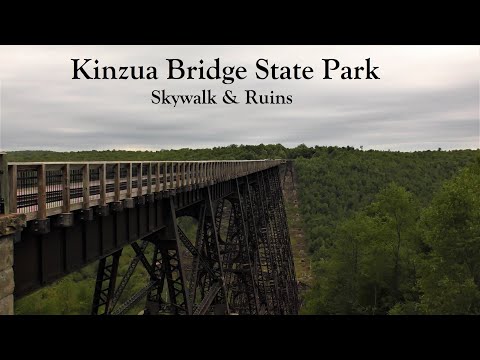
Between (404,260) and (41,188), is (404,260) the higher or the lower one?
the lower one

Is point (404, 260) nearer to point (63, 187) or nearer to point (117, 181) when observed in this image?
point (117, 181)

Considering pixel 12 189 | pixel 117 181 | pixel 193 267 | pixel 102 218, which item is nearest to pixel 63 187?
pixel 12 189

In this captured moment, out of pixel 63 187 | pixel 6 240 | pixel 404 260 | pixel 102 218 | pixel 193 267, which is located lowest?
pixel 404 260

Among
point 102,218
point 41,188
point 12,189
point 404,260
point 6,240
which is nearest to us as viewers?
point 6,240

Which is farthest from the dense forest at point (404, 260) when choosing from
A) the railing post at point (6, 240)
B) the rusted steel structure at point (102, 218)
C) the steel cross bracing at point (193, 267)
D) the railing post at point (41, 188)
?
the railing post at point (6, 240)

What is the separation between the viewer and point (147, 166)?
11602 millimetres

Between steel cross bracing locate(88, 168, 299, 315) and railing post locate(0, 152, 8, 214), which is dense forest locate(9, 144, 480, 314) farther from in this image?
railing post locate(0, 152, 8, 214)

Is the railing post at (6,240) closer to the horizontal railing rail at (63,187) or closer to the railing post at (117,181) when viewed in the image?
the horizontal railing rail at (63,187)

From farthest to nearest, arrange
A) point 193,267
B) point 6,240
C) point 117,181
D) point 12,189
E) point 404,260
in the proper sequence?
point 404,260 < point 193,267 < point 117,181 < point 12,189 < point 6,240

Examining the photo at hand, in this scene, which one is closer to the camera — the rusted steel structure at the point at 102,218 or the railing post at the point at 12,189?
the railing post at the point at 12,189

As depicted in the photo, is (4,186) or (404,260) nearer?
(4,186)

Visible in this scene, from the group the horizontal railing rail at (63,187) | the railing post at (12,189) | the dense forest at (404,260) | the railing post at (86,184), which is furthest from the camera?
the dense forest at (404,260)

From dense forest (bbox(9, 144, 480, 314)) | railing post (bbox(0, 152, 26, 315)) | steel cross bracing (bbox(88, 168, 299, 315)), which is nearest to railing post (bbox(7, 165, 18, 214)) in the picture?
railing post (bbox(0, 152, 26, 315))
